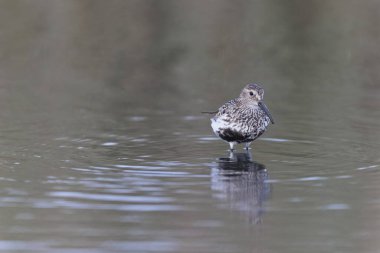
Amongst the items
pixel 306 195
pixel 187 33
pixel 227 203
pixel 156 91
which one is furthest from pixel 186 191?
pixel 187 33

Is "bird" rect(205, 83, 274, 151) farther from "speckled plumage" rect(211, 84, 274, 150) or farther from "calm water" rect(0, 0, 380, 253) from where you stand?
"calm water" rect(0, 0, 380, 253)

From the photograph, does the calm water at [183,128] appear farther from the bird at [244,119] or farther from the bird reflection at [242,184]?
the bird at [244,119]

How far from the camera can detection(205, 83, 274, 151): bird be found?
12.2m

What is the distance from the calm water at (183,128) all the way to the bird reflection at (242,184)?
0.10ft

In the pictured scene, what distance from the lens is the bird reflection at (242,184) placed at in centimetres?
909

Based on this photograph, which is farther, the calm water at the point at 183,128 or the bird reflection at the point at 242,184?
the bird reflection at the point at 242,184

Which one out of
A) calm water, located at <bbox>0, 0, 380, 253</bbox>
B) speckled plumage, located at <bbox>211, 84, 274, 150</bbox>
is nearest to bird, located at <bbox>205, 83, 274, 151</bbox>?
speckled plumage, located at <bbox>211, 84, 274, 150</bbox>

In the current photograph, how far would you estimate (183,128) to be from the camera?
531 inches

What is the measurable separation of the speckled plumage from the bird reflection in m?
0.33

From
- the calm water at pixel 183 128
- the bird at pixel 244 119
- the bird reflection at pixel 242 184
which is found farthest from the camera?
the bird at pixel 244 119

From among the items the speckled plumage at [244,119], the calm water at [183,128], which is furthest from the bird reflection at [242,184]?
the speckled plumage at [244,119]

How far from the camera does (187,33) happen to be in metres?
19.6

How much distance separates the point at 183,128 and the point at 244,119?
4.76 ft

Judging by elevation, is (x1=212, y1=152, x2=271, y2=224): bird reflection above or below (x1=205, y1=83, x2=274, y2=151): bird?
below
